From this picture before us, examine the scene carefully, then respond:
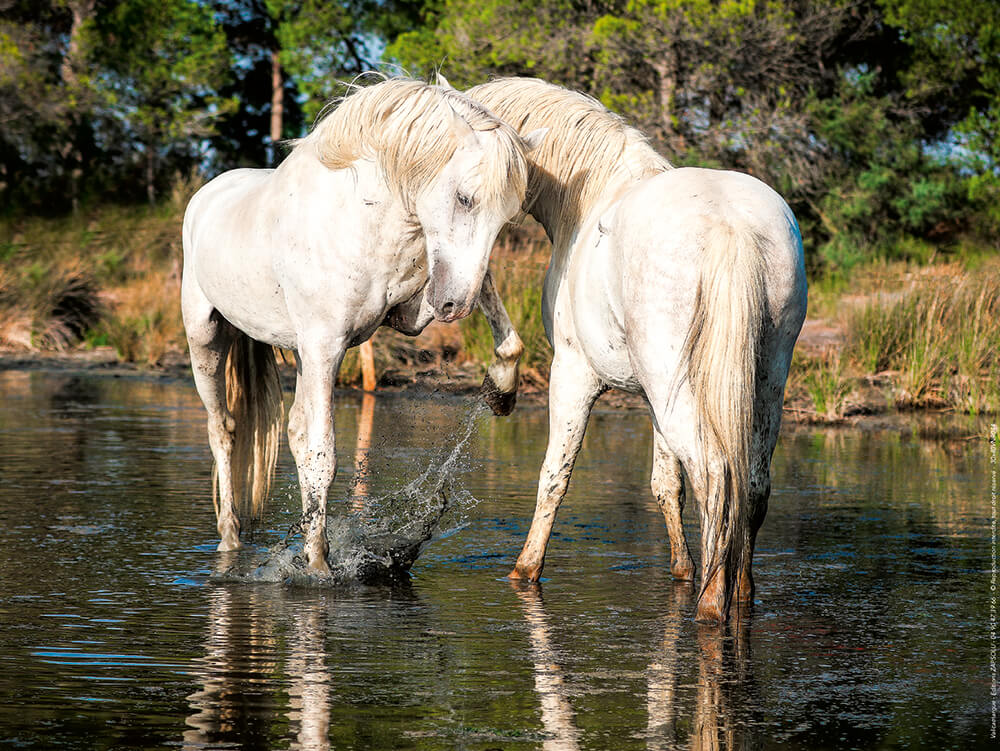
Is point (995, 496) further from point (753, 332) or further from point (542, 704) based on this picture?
point (542, 704)

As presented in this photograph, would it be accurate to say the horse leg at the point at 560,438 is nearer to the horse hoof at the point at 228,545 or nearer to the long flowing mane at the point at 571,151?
the long flowing mane at the point at 571,151

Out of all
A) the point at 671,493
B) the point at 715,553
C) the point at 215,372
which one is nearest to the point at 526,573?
the point at 671,493

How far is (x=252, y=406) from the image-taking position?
7.96 m

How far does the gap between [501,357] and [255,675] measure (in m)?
2.67

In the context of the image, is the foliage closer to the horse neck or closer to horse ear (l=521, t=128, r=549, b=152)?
the horse neck

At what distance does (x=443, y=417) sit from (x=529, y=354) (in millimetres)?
2447

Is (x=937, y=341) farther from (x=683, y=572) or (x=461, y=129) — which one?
(x=461, y=129)

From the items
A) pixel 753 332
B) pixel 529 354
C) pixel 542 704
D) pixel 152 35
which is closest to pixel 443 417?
pixel 529 354

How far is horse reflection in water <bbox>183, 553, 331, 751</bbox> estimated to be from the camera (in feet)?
13.7

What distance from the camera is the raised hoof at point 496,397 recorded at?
7.20m

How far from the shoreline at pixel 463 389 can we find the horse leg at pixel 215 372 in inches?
115

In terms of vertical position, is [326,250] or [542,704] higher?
[326,250]

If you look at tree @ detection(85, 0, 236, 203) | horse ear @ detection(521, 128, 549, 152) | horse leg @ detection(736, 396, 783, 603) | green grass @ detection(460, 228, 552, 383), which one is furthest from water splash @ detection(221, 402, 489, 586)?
tree @ detection(85, 0, 236, 203)

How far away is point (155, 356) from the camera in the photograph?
60.6 ft
